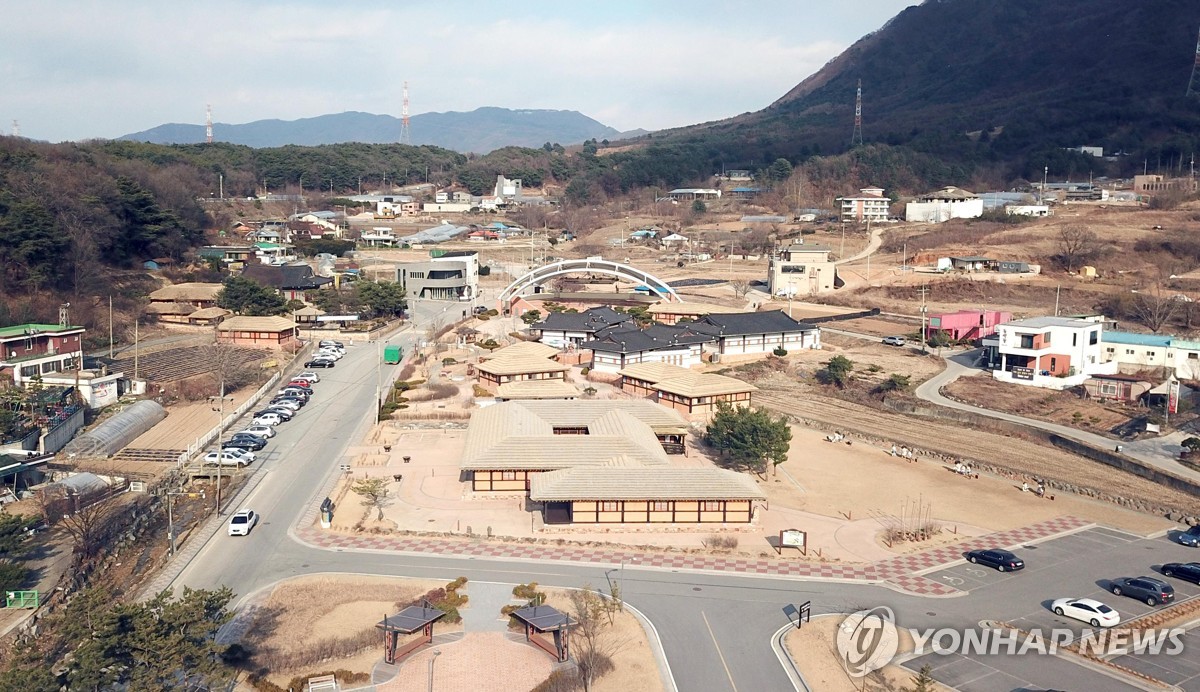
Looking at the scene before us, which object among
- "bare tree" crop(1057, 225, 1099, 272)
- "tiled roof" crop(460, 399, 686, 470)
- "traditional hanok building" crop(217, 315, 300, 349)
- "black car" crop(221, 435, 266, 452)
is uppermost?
"bare tree" crop(1057, 225, 1099, 272)

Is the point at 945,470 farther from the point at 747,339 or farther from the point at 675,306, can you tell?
the point at 675,306

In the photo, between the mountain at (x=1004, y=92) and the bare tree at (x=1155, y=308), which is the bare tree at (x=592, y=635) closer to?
the bare tree at (x=1155, y=308)

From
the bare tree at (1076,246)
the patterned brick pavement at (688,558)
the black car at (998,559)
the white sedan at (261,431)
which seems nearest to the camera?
the patterned brick pavement at (688,558)

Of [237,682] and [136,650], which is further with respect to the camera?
[237,682]

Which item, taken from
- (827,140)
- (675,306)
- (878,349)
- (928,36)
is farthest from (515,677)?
(928,36)

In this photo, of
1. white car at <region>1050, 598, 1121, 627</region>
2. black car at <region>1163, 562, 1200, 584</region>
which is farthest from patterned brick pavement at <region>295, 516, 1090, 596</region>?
black car at <region>1163, 562, 1200, 584</region>

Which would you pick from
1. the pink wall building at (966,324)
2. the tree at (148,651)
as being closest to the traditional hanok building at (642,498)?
the tree at (148,651)

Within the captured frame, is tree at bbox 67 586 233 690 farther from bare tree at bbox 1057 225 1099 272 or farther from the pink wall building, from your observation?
bare tree at bbox 1057 225 1099 272
